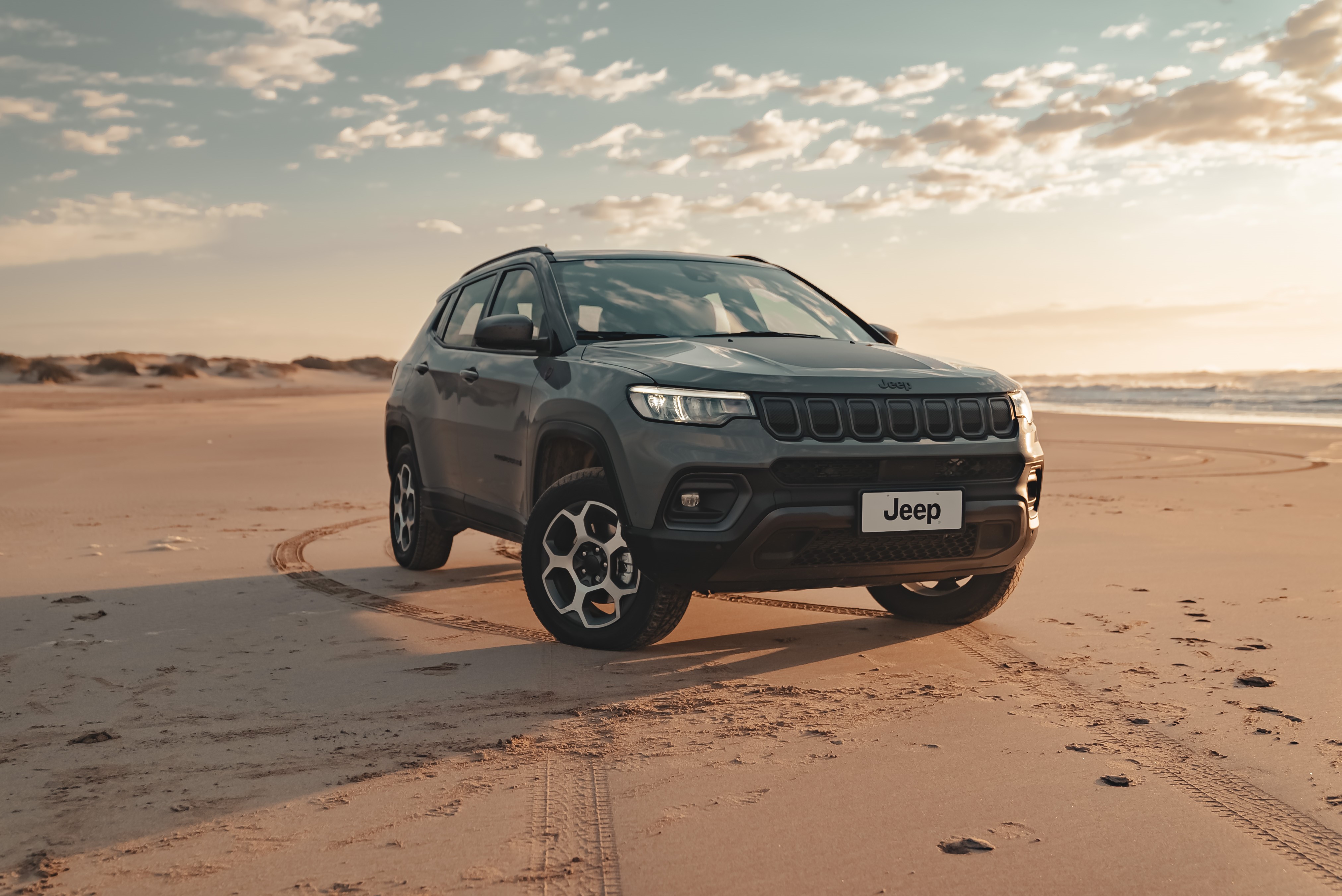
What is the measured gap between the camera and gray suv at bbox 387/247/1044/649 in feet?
13.6

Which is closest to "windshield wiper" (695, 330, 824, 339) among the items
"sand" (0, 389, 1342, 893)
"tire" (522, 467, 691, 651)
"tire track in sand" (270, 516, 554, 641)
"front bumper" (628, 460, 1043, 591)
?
"tire" (522, 467, 691, 651)

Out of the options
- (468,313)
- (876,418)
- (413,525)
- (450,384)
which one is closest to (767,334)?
(876,418)

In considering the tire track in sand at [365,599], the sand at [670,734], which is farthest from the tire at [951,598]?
the tire track in sand at [365,599]

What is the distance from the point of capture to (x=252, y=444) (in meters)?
16.3

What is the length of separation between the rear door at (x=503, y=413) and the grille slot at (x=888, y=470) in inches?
57.8

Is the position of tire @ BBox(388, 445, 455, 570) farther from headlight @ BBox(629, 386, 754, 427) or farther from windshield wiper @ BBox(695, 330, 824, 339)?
headlight @ BBox(629, 386, 754, 427)

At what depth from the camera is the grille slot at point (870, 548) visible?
13.7 ft

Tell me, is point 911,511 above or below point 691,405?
below

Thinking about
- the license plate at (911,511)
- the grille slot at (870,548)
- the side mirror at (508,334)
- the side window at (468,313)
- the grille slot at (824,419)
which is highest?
the side window at (468,313)

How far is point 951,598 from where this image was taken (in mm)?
5281

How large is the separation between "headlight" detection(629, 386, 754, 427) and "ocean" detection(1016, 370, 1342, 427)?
61.9 feet

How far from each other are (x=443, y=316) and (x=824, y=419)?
3.42 metres

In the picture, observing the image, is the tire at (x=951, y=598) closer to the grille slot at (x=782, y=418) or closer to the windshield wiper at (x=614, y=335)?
the grille slot at (x=782, y=418)

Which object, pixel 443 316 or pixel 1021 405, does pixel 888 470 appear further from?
pixel 443 316
